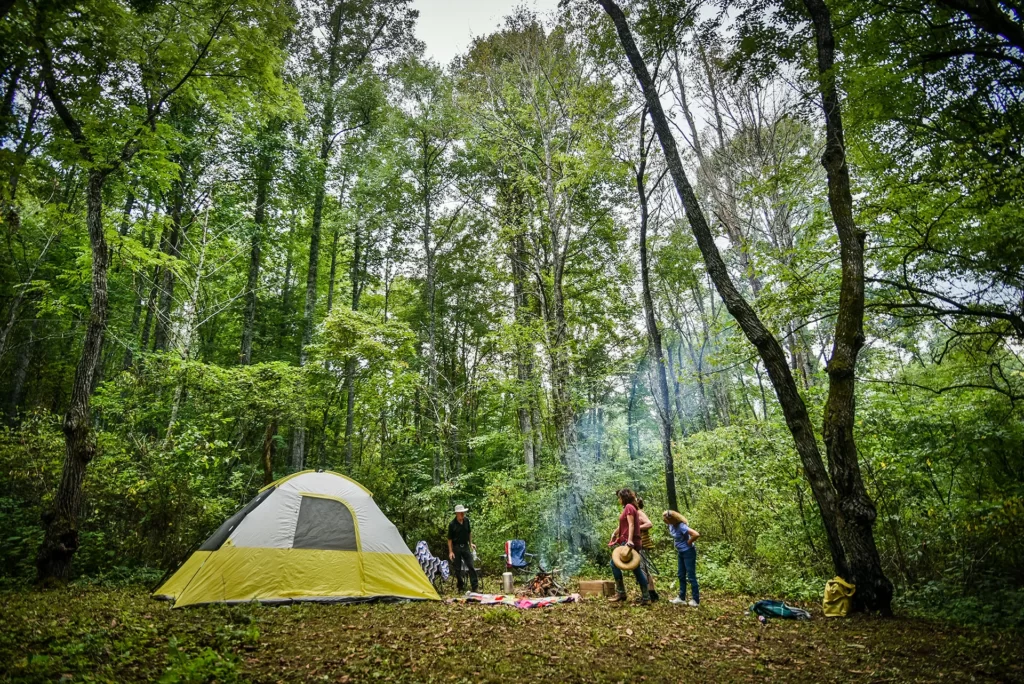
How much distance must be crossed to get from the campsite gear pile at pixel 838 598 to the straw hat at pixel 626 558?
7.72 ft

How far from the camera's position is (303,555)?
6.92 m

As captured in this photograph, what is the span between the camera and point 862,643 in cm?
438

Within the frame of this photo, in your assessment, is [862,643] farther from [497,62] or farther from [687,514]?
[497,62]

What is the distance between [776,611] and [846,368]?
10.5 ft

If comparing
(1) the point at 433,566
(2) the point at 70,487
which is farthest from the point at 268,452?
(1) the point at 433,566

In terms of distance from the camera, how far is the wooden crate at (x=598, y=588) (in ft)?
26.1

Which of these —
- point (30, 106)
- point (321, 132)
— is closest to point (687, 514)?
point (321, 132)

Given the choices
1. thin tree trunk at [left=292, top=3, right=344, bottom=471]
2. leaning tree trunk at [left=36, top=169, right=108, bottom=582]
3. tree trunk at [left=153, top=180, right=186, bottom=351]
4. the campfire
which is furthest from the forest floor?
tree trunk at [left=153, top=180, right=186, bottom=351]

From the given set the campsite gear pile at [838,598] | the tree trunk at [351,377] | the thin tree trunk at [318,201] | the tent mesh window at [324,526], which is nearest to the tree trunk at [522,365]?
the tree trunk at [351,377]

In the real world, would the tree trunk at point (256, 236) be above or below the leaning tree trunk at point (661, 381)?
above

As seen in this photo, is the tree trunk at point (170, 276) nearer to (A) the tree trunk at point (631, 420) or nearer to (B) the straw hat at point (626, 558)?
(B) the straw hat at point (626, 558)

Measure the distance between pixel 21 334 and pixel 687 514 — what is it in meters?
20.0

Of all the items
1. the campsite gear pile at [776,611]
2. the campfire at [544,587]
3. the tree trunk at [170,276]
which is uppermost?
the tree trunk at [170,276]

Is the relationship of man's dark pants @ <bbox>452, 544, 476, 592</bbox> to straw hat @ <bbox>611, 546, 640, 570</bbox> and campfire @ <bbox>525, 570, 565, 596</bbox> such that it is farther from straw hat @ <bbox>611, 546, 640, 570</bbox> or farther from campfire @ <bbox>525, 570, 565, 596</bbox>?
straw hat @ <bbox>611, 546, 640, 570</bbox>
